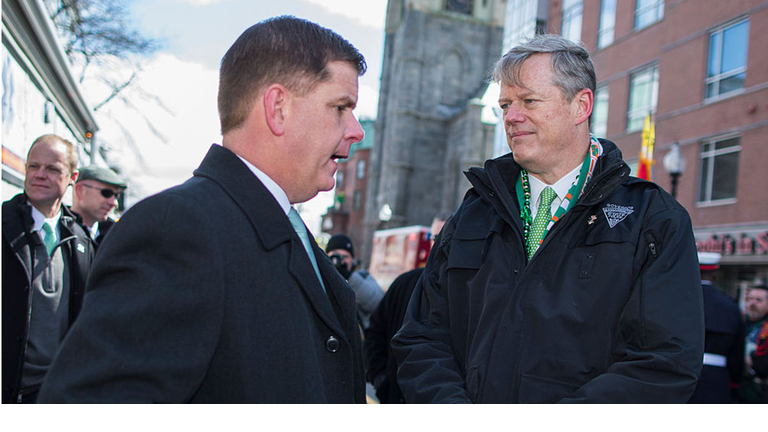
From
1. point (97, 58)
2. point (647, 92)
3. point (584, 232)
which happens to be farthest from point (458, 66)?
point (584, 232)

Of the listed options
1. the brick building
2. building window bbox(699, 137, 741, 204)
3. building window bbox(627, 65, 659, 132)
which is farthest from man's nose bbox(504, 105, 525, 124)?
building window bbox(627, 65, 659, 132)

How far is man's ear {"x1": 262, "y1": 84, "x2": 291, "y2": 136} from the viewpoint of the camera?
1.66 metres

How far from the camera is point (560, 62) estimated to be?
8.35ft

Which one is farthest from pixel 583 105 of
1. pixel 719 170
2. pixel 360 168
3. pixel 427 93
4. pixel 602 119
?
pixel 360 168

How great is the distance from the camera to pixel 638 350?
2.10 m

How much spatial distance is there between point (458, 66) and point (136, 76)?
40.1m

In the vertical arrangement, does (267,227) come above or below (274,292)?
above

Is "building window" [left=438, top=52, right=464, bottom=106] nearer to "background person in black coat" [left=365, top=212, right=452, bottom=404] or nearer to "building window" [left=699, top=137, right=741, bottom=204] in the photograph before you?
"building window" [left=699, top=137, right=741, bottom=204]

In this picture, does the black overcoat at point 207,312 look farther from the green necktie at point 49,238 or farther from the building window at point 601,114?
the building window at point 601,114

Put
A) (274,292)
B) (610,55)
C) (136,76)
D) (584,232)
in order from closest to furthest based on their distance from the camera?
(274,292) < (584,232) < (136,76) < (610,55)

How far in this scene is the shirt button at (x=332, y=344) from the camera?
1667 mm

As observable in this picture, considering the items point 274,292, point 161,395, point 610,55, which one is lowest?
point 161,395

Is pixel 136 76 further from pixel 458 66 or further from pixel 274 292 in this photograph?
pixel 458 66

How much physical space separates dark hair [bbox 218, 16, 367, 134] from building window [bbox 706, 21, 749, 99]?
1720cm
